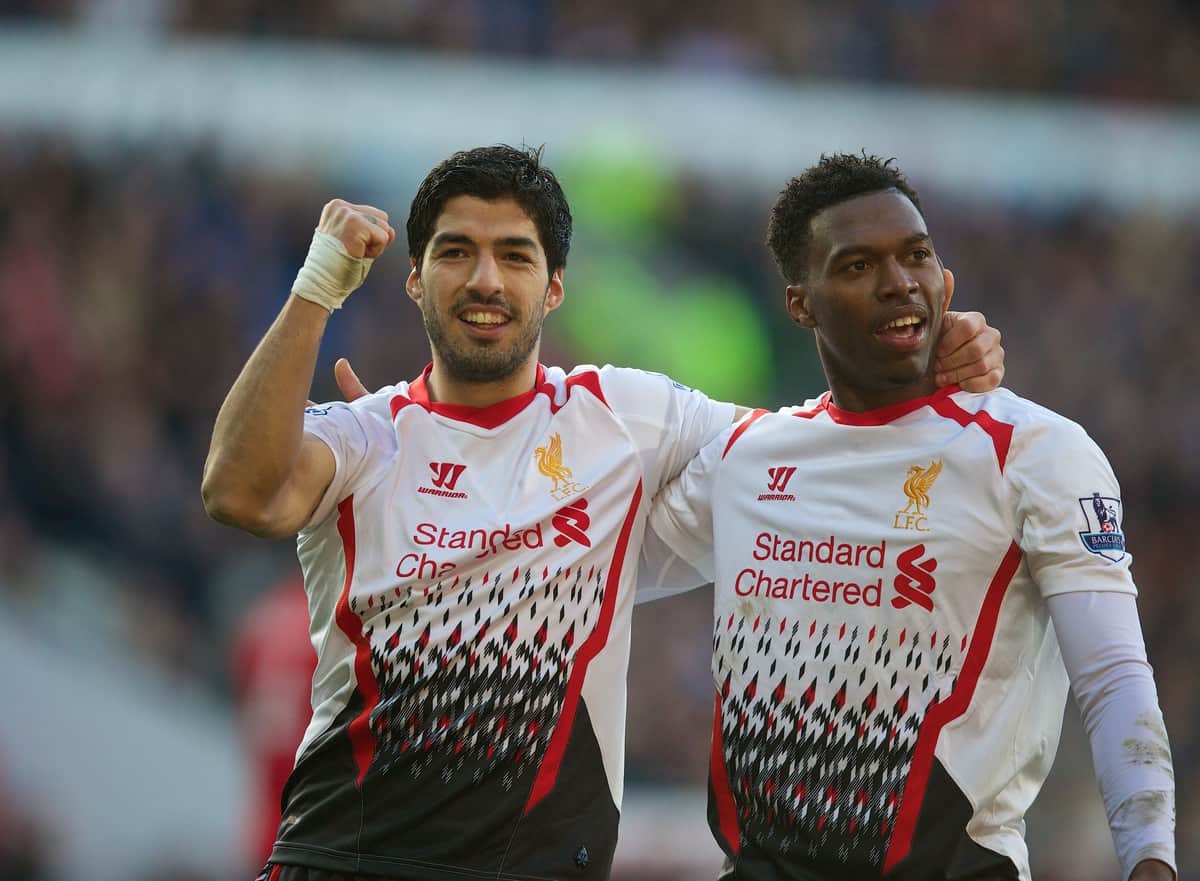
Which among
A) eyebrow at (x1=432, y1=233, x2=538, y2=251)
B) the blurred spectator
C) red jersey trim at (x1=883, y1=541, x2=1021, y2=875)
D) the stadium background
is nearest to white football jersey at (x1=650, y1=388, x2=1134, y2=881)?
red jersey trim at (x1=883, y1=541, x2=1021, y2=875)

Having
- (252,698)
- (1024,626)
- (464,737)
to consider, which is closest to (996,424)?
(1024,626)

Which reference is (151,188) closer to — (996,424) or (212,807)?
(212,807)

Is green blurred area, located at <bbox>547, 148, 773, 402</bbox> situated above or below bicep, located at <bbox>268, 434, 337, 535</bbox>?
above

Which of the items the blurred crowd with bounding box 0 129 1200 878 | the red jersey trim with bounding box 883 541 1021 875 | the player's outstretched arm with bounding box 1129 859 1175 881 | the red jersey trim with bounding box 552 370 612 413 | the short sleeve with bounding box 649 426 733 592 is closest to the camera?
the player's outstretched arm with bounding box 1129 859 1175 881

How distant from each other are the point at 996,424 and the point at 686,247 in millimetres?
9531

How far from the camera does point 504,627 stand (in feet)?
13.6

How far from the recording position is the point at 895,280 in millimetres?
4051

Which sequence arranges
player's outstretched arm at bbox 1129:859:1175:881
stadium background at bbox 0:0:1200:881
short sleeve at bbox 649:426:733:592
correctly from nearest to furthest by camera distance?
player's outstretched arm at bbox 1129:859:1175:881 < short sleeve at bbox 649:426:733:592 < stadium background at bbox 0:0:1200:881

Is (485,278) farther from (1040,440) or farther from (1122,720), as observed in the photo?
(1122,720)

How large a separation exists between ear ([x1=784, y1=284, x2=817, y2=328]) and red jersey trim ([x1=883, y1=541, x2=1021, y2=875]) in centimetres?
87

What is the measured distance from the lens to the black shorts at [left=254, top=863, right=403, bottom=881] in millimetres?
4070

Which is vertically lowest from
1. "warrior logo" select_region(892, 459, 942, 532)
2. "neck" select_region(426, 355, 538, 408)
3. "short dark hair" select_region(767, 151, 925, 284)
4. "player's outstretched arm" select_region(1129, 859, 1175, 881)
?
"player's outstretched arm" select_region(1129, 859, 1175, 881)

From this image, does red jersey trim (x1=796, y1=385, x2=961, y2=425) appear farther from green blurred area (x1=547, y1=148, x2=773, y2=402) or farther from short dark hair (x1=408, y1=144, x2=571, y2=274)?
green blurred area (x1=547, y1=148, x2=773, y2=402)

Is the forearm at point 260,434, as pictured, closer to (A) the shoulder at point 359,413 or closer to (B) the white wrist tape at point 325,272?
(B) the white wrist tape at point 325,272
